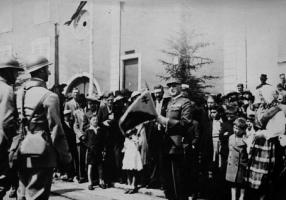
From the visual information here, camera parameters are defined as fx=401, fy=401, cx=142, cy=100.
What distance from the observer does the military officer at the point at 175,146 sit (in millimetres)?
4902

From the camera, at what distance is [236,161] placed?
5.19m

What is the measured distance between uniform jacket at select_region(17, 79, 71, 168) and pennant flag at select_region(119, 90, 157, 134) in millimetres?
1053

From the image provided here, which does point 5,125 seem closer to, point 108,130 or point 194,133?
point 194,133

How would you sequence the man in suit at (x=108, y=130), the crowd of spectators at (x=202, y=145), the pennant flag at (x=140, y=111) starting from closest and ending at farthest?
the pennant flag at (x=140, y=111) < the crowd of spectators at (x=202, y=145) < the man in suit at (x=108, y=130)

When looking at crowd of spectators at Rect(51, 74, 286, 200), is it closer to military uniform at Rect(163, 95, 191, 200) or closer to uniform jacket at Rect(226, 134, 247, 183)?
uniform jacket at Rect(226, 134, 247, 183)

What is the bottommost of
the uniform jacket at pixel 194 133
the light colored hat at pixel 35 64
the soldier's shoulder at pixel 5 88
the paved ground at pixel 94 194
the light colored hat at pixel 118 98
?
A: the paved ground at pixel 94 194

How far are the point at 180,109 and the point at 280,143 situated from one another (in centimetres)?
124

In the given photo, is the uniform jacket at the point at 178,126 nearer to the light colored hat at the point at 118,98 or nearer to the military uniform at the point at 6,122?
the military uniform at the point at 6,122

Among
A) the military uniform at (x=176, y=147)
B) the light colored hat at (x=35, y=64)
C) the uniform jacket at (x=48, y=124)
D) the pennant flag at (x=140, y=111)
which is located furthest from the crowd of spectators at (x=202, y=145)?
the light colored hat at (x=35, y=64)

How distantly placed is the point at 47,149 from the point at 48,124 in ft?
0.75

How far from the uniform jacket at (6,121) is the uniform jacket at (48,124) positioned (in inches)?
8.8

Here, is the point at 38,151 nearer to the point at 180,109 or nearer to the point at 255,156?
the point at 180,109

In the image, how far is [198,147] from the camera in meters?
5.76

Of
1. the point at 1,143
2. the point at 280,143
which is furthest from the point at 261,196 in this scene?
the point at 1,143
